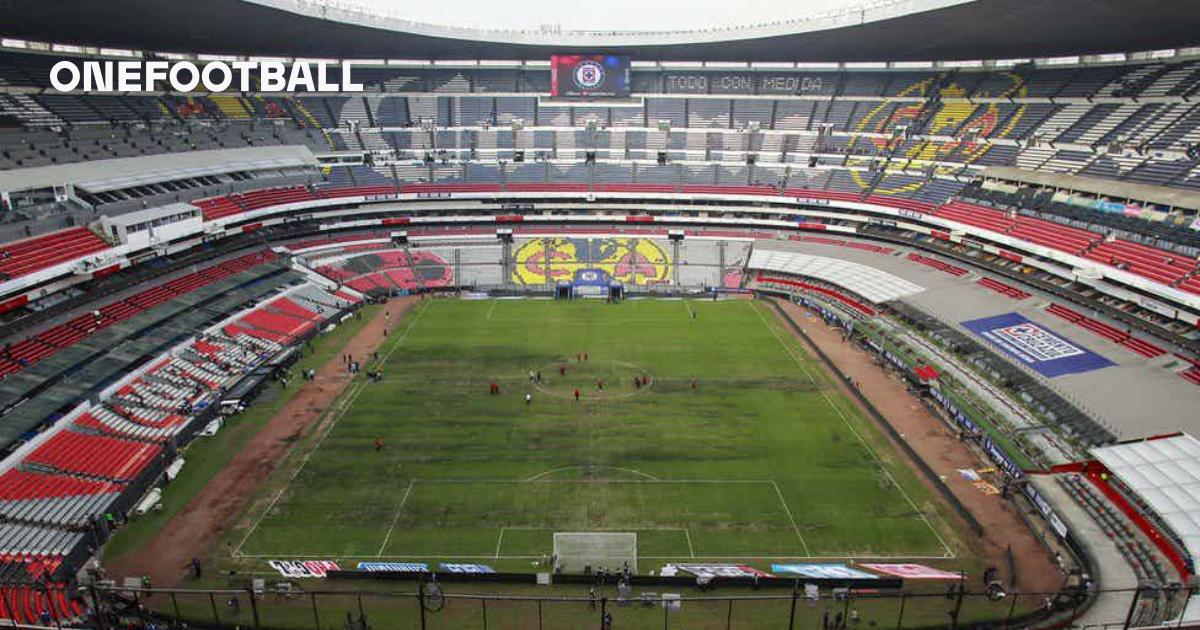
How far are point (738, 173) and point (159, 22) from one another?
49550mm

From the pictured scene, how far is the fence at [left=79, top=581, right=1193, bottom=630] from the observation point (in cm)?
2083

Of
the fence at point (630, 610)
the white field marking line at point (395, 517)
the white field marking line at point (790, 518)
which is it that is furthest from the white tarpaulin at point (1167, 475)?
the white field marking line at point (395, 517)

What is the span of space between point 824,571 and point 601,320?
103ft

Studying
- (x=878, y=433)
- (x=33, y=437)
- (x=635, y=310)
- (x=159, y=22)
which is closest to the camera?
(x=33, y=437)

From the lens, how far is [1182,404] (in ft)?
106

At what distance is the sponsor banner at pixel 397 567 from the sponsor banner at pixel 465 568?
617 millimetres

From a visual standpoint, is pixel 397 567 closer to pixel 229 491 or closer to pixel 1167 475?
pixel 229 491

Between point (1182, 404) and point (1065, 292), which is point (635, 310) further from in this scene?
point (1182, 404)

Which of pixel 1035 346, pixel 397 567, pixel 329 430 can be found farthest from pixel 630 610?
pixel 1035 346

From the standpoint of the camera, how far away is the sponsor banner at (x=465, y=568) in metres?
23.0

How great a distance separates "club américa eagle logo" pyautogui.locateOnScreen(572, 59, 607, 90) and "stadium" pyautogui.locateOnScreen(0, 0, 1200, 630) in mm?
279

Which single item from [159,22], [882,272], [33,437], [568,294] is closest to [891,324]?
[882,272]

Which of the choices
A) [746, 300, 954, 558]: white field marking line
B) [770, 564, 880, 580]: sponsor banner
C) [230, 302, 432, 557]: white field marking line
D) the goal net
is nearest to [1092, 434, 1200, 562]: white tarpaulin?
[746, 300, 954, 558]: white field marking line

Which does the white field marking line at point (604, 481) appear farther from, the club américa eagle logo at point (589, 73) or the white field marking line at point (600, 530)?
the club américa eagle logo at point (589, 73)
